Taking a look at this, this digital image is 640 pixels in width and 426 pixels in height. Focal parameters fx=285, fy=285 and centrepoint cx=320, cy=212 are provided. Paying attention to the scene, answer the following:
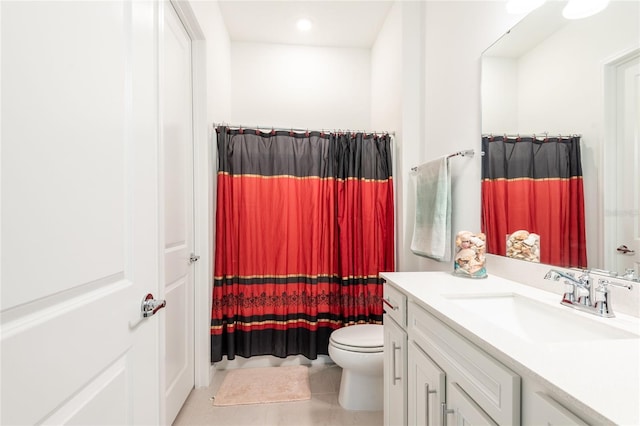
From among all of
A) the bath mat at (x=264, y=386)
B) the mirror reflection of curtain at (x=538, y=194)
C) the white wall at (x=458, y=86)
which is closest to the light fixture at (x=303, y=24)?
the white wall at (x=458, y=86)

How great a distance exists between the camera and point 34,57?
0.52 meters

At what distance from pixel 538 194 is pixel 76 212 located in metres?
1.54

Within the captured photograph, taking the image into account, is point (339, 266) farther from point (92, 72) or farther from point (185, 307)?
point (92, 72)

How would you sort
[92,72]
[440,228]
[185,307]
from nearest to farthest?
[92,72] → [440,228] → [185,307]

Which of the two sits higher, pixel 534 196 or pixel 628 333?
pixel 534 196

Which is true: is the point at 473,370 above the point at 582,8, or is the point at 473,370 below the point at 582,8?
below

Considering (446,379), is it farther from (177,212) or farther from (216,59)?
(216,59)

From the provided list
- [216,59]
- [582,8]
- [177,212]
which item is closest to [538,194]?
[582,8]

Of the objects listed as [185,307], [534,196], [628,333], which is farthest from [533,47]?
[185,307]

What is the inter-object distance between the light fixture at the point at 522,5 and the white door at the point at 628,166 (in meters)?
0.48

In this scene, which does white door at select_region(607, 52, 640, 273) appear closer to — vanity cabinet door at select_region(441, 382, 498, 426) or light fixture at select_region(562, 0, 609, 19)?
light fixture at select_region(562, 0, 609, 19)

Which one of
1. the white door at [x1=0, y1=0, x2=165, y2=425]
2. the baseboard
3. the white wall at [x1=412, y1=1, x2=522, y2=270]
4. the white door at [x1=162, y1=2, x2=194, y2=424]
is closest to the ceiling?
the white wall at [x1=412, y1=1, x2=522, y2=270]

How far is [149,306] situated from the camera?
903mm

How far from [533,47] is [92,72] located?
5.03ft
